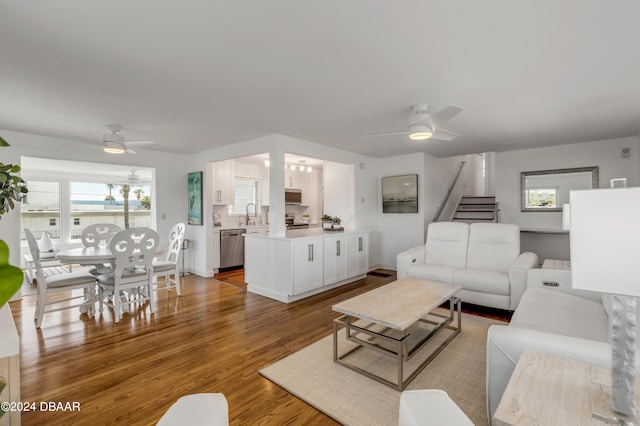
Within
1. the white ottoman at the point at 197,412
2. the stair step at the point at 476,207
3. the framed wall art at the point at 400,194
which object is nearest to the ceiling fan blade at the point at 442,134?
the framed wall art at the point at 400,194

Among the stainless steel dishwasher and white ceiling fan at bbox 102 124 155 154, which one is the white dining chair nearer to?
white ceiling fan at bbox 102 124 155 154

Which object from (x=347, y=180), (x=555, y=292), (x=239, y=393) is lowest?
(x=239, y=393)

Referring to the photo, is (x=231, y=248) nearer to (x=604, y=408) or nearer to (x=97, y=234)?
(x=97, y=234)

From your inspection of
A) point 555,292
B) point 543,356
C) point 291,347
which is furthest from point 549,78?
point 291,347

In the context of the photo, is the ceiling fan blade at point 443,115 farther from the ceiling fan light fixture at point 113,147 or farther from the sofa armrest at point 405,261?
the ceiling fan light fixture at point 113,147

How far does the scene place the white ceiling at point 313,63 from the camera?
1.70 meters

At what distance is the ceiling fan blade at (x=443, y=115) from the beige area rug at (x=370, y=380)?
6.92 ft

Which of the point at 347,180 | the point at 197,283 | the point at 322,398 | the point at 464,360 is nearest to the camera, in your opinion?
the point at 322,398

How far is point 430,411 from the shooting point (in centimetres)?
89

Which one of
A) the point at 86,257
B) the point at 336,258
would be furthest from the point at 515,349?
the point at 86,257

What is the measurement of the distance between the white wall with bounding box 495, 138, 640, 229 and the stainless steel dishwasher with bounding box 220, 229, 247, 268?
5.32 m

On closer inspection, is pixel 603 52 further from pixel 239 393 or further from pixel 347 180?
pixel 347 180

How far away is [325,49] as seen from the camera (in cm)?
208

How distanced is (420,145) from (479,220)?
2.81 metres
